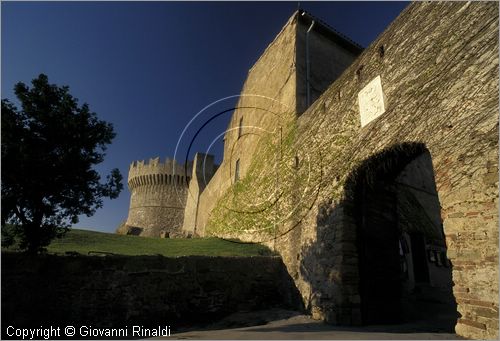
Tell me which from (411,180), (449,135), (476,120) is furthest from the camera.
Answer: (411,180)

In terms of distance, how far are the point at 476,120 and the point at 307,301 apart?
5.29 meters

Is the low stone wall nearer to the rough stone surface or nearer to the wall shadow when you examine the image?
the rough stone surface

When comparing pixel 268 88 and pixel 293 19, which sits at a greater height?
pixel 293 19

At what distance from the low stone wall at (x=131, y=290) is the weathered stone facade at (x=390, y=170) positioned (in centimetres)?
143

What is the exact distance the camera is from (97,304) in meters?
6.77

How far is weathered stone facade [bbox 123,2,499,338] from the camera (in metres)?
4.21

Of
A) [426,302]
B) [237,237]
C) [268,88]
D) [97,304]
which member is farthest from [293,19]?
[97,304]

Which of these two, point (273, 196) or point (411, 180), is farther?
point (411, 180)

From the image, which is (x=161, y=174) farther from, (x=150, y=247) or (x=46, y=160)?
(x=46, y=160)

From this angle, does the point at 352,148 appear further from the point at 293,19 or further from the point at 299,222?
the point at 293,19

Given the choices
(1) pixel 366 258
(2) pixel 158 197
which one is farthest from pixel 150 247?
(2) pixel 158 197

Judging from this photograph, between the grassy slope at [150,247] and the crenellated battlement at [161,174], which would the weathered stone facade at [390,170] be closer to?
the grassy slope at [150,247]

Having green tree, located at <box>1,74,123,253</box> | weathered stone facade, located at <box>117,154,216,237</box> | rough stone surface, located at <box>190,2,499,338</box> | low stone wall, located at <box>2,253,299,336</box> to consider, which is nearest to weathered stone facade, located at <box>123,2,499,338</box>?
rough stone surface, located at <box>190,2,499,338</box>

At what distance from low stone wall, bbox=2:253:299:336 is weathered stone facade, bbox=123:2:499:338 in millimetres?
1430
